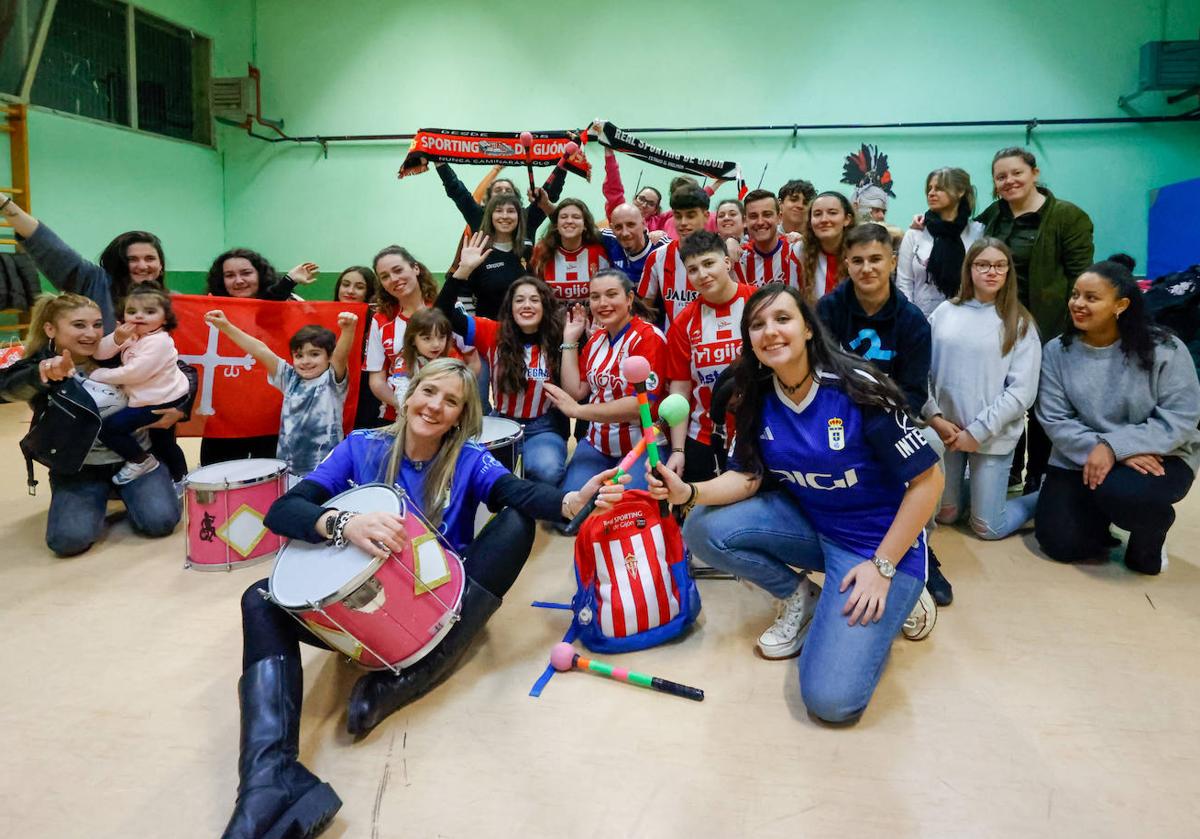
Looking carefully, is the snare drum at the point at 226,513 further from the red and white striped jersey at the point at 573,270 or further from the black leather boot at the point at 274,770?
the red and white striped jersey at the point at 573,270

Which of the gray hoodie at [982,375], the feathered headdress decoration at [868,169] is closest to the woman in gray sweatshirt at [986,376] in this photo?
the gray hoodie at [982,375]

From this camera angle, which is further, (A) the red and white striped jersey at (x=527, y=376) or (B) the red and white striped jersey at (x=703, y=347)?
(A) the red and white striped jersey at (x=527, y=376)

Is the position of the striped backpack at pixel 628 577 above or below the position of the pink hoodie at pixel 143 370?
below

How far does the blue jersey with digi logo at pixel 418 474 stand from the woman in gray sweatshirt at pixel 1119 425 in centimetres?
247

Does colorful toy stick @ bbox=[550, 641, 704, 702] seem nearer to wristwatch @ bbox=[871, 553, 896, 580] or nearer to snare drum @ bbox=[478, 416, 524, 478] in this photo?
wristwatch @ bbox=[871, 553, 896, 580]

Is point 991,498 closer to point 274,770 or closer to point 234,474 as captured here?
point 274,770

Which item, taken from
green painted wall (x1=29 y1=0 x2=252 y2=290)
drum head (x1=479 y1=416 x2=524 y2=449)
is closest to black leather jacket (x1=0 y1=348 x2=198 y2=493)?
drum head (x1=479 y1=416 x2=524 y2=449)

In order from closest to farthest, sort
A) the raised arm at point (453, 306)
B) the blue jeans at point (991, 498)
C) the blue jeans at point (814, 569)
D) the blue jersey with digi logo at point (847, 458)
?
1. the blue jeans at point (814, 569)
2. the blue jersey with digi logo at point (847, 458)
3. the blue jeans at point (991, 498)
4. the raised arm at point (453, 306)

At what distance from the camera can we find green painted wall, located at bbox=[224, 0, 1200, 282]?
7.82 meters

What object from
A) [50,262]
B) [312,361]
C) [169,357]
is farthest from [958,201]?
[50,262]

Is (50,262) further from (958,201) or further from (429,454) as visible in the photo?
(958,201)

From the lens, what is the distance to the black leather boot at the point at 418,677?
1.94 m

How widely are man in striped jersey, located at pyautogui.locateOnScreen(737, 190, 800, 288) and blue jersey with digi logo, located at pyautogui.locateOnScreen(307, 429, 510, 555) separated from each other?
2.08 m

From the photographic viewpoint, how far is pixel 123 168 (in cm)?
854
